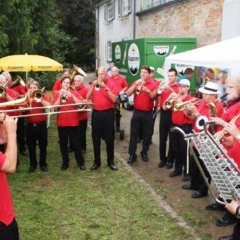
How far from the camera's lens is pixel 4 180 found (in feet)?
9.73

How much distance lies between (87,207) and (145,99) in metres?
2.59

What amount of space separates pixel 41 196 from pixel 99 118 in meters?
1.82

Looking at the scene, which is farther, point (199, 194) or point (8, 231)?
point (199, 194)

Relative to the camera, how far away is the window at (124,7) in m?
20.5

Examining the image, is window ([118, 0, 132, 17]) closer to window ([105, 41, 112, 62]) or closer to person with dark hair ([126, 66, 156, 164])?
window ([105, 41, 112, 62])

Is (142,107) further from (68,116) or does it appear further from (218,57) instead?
(218,57)

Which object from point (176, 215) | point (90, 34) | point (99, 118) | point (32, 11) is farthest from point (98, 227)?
point (90, 34)

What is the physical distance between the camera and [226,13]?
10.7 m

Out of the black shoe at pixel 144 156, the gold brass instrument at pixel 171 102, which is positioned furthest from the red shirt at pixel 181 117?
the black shoe at pixel 144 156

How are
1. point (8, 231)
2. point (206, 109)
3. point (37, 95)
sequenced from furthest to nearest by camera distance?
point (37, 95) < point (206, 109) < point (8, 231)

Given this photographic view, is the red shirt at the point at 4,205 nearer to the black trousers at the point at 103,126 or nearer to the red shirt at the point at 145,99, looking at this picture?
the black trousers at the point at 103,126

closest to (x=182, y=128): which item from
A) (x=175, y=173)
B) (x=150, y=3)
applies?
(x=175, y=173)

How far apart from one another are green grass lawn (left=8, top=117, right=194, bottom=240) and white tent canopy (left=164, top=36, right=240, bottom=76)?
2.31 metres

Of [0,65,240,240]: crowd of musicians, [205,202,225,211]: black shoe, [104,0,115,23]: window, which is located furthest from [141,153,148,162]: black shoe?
[104,0,115,23]: window
